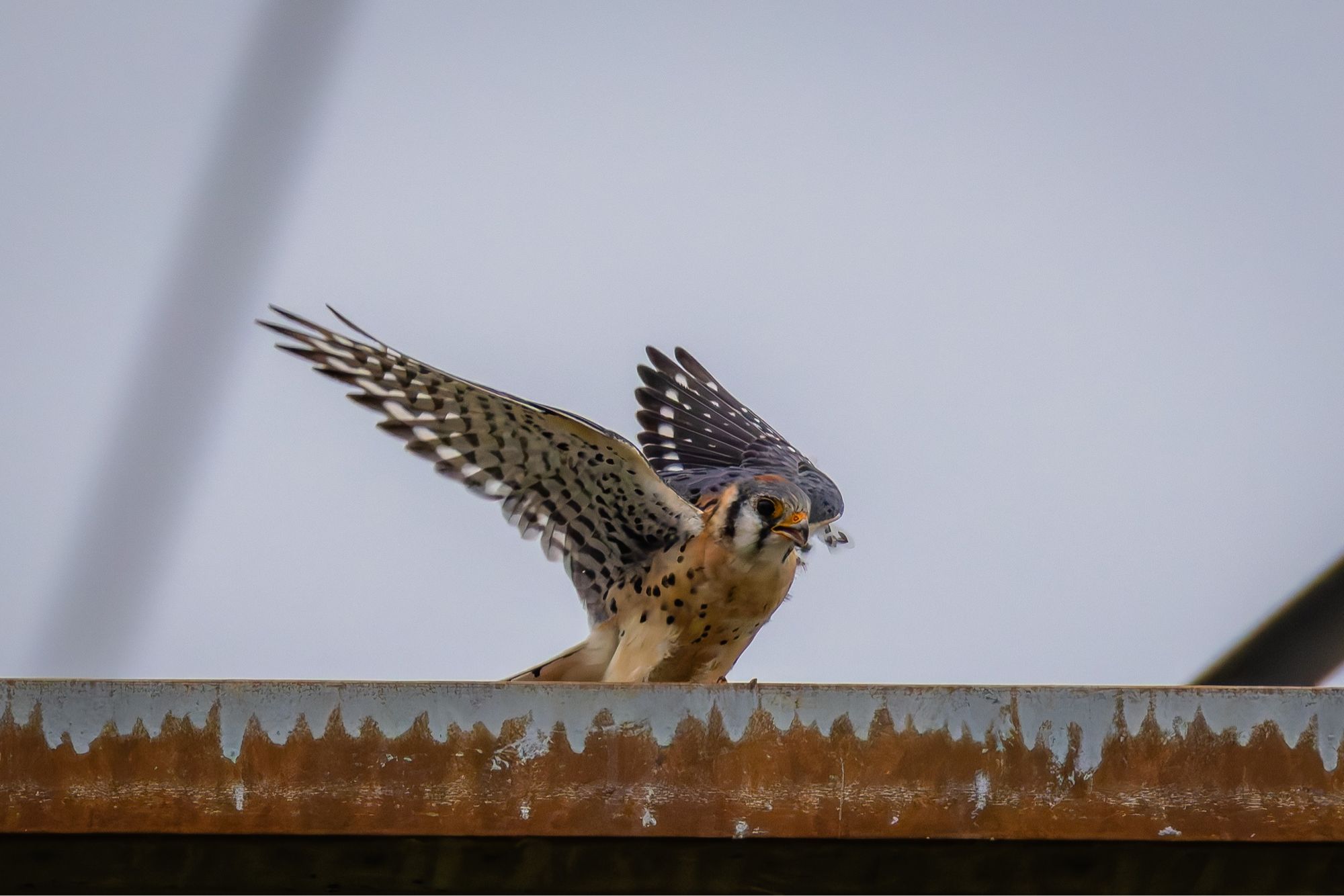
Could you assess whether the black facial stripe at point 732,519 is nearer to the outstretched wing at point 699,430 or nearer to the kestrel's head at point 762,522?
the kestrel's head at point 762,522

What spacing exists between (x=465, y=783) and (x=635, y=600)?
6.60 ft

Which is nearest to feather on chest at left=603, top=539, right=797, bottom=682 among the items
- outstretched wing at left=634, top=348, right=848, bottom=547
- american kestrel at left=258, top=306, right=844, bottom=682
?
american kestrel at left=258, top=306, right=844, bottom=682

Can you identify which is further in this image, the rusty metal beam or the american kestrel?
the american kestrel

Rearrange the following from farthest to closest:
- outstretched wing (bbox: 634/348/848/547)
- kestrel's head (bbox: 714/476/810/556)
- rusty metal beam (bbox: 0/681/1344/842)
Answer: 1. outstretched wing (bbox: 634/348/848/547)
2. kestrel's head (bbox: 714/476/810/556)
3. rusty metal beam (bbox: 0/681/1344/842)

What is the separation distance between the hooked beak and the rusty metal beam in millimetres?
1692

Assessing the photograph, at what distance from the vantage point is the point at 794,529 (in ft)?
12.8

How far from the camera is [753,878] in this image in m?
2.28

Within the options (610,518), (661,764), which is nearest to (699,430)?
(610,518)

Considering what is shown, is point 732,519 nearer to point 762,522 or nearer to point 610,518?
point 762,522

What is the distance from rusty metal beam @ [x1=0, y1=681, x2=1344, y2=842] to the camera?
Answer: 6.93ft

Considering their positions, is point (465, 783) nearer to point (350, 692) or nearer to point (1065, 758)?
point (350, 692)

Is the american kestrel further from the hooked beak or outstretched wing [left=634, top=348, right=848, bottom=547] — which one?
outstretched wing [left=634, top=348, right=848, bottom=547]

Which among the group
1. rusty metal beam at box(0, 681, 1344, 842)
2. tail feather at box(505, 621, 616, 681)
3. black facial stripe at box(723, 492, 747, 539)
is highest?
black facial stripe at box(723, 492, 747, 539)

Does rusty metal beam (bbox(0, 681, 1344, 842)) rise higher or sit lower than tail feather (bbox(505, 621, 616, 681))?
higher
